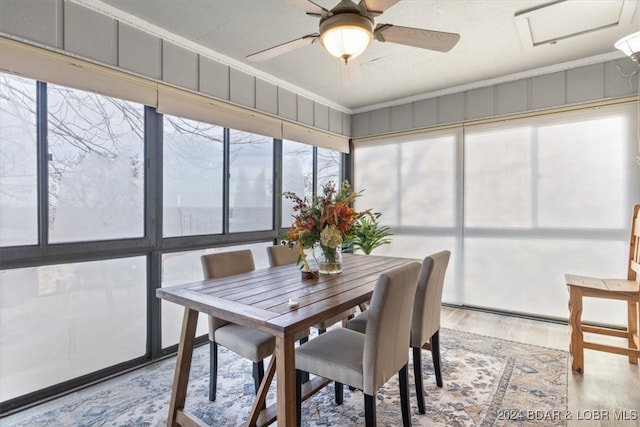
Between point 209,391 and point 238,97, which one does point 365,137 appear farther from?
point 209,391

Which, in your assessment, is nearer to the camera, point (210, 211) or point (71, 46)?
point (71, 46)

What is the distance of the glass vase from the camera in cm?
233

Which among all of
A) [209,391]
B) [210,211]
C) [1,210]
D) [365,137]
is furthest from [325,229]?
[365,137]

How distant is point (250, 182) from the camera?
3.64 m

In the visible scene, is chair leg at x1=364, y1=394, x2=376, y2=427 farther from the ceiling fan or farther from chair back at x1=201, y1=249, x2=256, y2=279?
the ceiling fan

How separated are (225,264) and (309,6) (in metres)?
1.70

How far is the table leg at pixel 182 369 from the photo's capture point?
1896 mm

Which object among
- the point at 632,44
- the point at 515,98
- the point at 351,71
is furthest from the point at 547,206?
the point at 351,71

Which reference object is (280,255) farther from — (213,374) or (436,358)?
(436,358)

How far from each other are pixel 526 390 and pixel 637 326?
3.72ft

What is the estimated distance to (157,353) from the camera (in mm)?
2785

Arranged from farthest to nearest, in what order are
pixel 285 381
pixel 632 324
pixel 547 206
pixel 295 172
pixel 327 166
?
pixel 327 166, pixel 295 172, pixel 547 206, pixel 632 324, pixel 285 381

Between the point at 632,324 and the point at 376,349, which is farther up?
the point at 376,349

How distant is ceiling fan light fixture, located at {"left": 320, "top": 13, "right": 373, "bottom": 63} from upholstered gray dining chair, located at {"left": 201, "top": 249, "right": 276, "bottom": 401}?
1.56m
